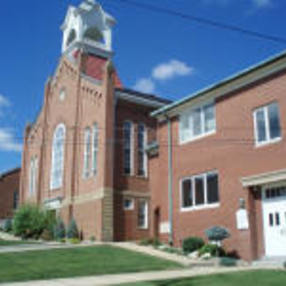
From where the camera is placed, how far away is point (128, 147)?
28359 millimetres

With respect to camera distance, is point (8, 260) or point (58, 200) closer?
point (8, 260)

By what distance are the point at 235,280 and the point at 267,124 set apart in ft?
26.5

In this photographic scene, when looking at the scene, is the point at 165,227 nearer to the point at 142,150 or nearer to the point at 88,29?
the point at 142,150

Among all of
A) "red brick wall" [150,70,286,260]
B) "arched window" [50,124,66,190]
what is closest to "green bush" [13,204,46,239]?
"arched window" [50,124,66,190]

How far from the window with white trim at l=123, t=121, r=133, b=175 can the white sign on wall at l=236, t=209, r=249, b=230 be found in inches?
424

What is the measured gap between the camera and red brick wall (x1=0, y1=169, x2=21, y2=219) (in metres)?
43.6

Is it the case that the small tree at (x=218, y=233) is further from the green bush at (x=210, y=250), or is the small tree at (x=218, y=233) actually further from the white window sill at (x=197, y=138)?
the white window sill at (x=197, y=138)

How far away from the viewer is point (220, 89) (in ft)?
67.4

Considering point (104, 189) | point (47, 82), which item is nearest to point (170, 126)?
point (104, 189)

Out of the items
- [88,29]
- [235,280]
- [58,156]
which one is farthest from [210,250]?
[88,29]

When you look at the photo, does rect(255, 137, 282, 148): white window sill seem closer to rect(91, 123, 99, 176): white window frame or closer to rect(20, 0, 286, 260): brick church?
rect(20, 0, 286, 260): brick church

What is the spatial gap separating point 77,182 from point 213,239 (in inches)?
537

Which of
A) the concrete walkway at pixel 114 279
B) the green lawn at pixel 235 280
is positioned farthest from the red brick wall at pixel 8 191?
the green lawn at pixel 235 280

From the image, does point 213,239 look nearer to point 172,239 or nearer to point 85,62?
point 172,239
